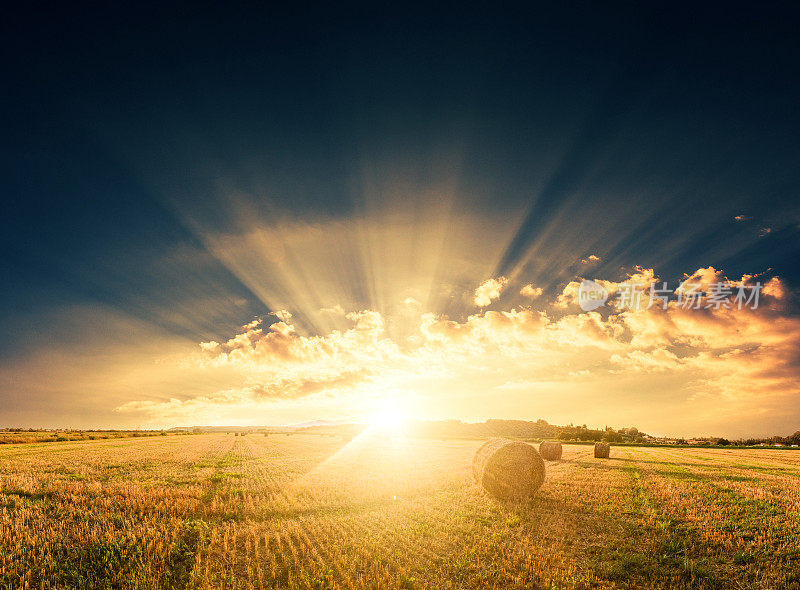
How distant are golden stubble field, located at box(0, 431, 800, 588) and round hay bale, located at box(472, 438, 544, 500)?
1.91ft

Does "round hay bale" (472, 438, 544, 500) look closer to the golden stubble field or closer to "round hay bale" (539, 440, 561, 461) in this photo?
the golden stubble field

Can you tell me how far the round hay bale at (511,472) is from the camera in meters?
15.4

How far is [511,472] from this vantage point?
15617mm

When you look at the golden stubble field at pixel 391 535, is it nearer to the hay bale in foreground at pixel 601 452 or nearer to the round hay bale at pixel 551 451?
the round hay bale at pixel 551 451

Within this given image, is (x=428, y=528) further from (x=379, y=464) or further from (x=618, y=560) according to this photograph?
(x=379, y=464)

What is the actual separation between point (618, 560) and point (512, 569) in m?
2.51

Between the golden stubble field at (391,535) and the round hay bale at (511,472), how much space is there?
581 millimetres

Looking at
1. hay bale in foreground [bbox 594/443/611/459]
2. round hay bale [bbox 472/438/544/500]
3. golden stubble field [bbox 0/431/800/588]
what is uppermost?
round hay bale [bbox 472/438/544/500]

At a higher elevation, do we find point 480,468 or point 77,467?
point 480,468

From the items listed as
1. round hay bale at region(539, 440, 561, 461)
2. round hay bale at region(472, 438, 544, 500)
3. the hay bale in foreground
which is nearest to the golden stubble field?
round hay bale at region(472, 438, 544, 500)

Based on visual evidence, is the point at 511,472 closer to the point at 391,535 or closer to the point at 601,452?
the point at 391,535

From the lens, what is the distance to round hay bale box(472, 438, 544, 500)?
1542 centimetres

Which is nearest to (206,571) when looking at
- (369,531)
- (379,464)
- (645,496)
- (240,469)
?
(369,531)

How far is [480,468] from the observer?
16641 millimetres
